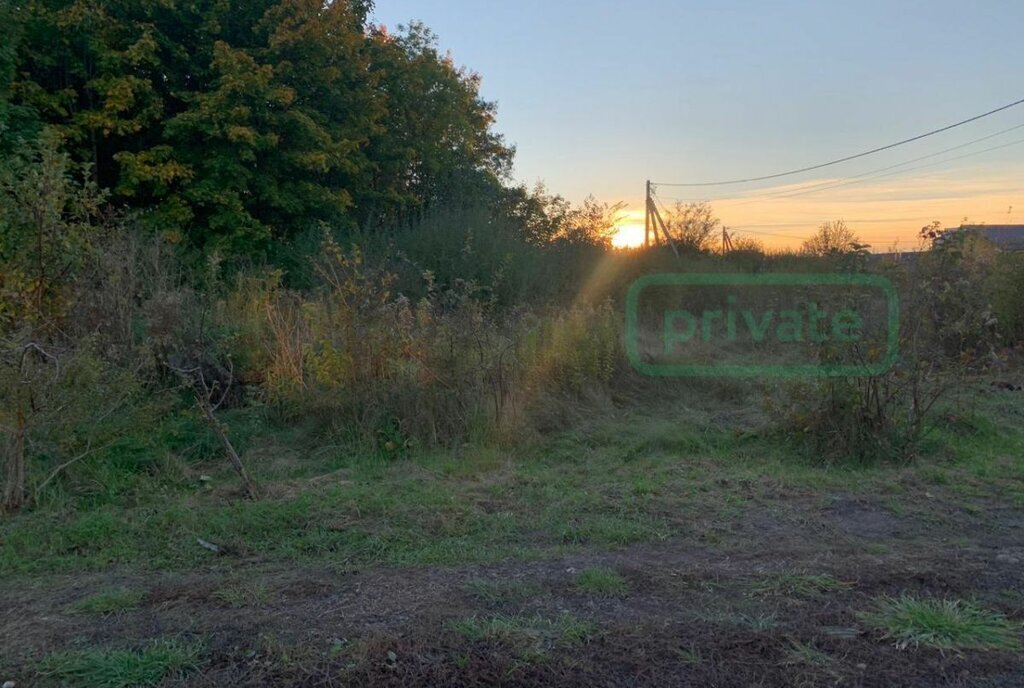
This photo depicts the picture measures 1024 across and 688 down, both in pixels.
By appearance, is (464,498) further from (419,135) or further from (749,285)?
(419,135)

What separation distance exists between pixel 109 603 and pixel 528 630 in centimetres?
209

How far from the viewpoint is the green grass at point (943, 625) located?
11.2ft

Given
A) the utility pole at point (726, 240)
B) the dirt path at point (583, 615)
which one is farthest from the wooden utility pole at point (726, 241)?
the dirt path at point (583, 615)

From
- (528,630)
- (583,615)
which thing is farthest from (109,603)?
(583,615)

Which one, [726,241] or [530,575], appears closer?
[530,575]

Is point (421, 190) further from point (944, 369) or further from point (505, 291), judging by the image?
point (944, 369)

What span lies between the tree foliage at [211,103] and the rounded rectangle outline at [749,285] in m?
6.87

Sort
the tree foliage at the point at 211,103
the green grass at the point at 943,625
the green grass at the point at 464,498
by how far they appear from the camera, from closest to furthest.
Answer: the green grass at the point at 943,625 < the green grass at the point at 464,498 < the tree foliage at the point at 211,103

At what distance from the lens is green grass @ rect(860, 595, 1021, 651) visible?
3.41m

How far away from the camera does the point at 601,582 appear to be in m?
4.03

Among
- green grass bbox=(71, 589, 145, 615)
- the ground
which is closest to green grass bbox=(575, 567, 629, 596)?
the ground

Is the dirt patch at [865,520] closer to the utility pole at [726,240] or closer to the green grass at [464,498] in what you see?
the green grass at [464,498]

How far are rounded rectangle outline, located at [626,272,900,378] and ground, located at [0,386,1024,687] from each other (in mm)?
889

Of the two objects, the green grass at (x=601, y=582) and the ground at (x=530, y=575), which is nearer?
the ground at (x=530, y=575)
